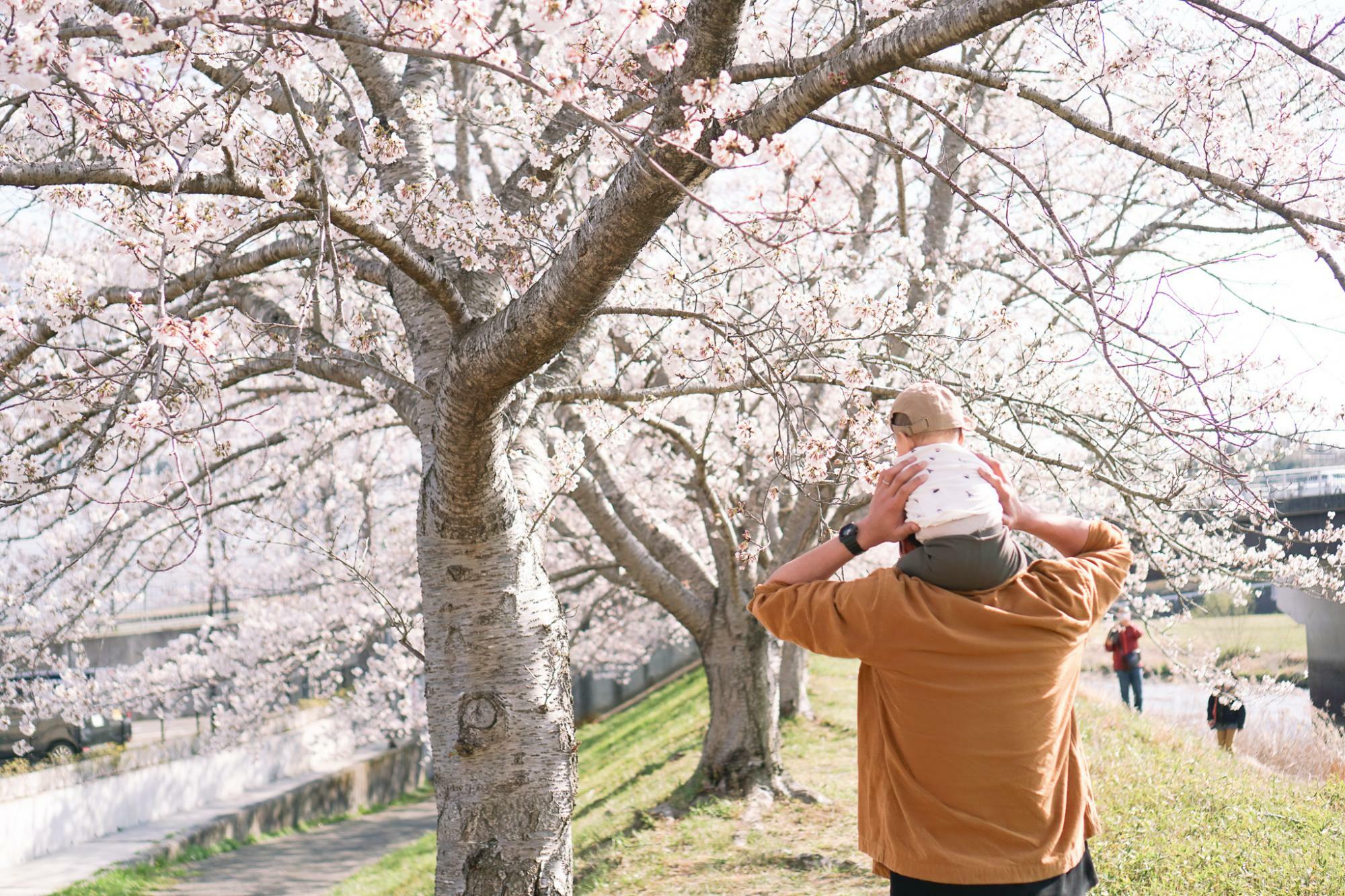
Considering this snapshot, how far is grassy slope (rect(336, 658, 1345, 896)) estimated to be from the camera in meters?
4.47

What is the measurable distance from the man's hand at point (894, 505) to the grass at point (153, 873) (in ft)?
32.0

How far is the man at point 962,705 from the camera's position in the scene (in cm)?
212

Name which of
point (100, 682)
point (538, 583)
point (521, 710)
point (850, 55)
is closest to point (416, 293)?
point (538, 583)

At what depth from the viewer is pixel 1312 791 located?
6141mm

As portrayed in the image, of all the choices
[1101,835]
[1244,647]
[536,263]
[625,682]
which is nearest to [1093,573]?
[536,263]

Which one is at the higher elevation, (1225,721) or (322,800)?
(1225,721)

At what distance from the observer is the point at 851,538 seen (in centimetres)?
232

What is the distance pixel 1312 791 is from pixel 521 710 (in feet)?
17.4

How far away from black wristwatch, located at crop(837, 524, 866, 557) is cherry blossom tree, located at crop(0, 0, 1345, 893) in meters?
0.72

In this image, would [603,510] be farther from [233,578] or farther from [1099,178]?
[233,578]

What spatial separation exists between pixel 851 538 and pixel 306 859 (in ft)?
39.5

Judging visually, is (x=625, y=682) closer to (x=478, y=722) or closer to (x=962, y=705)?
(x=478, y=722)

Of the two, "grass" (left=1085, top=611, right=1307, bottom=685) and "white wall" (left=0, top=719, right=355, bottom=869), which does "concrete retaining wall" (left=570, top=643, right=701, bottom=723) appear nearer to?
"white wall" (left=0, top=719, right=355, bottom=869)

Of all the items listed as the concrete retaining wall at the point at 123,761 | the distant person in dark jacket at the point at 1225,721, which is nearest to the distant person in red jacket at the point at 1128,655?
the distant person in dark jacket at the point at 1225,721
